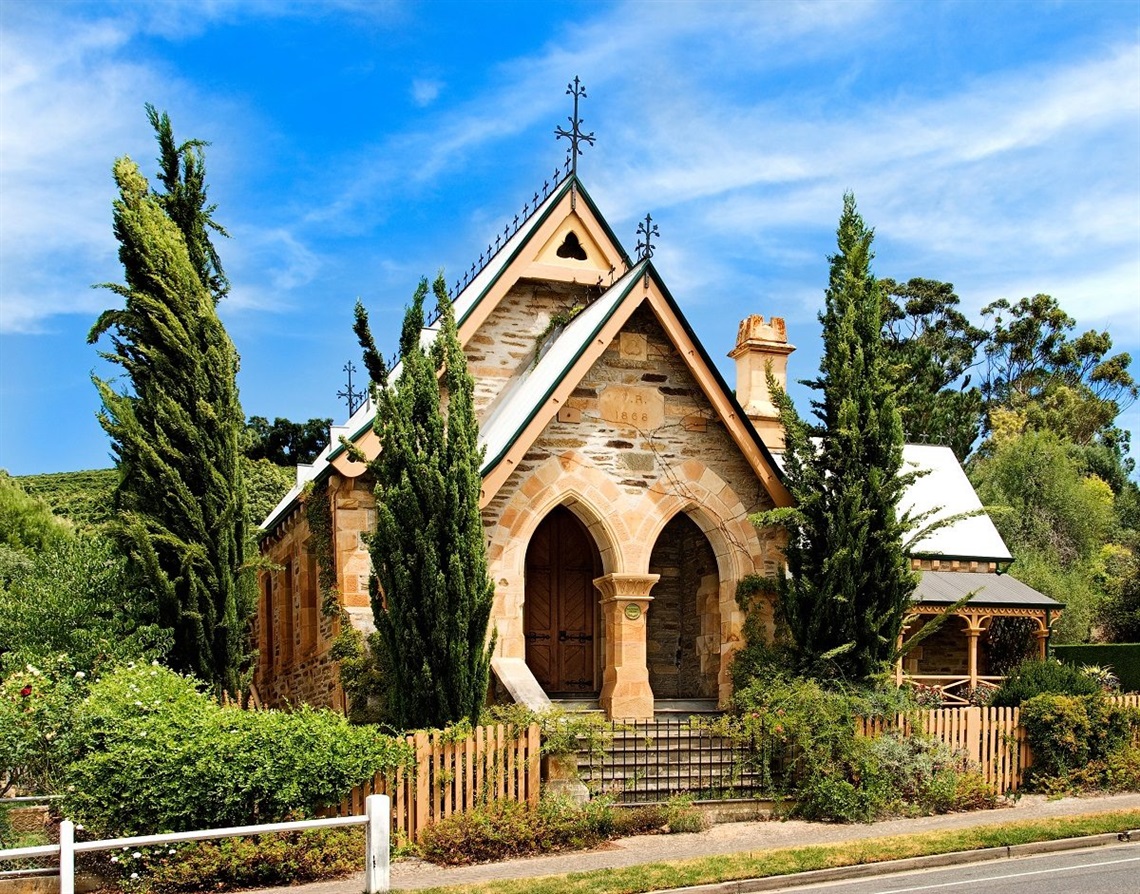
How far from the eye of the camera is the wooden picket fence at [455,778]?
1314 cm

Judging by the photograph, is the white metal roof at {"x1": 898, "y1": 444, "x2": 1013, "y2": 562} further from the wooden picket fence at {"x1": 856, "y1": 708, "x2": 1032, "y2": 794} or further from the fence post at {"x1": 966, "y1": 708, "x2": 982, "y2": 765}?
the fence post at {"x1": 966, "y1": 708, "x2": 982, "y2": 765}

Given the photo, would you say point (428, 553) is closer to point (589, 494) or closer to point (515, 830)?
point (515, 830)

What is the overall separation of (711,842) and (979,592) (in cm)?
1054

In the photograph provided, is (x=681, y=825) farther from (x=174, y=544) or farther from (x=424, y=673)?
(x=174, y=544)

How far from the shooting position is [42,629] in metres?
16.3

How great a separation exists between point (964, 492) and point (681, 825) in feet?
43.1

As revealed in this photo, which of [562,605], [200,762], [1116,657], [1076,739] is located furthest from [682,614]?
[1116,657]

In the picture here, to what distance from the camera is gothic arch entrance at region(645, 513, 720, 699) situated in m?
18.6

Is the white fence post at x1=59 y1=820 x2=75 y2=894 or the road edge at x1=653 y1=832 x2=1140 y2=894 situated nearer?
the white fence post at x1=59 y1=820 x2=75 y2=894

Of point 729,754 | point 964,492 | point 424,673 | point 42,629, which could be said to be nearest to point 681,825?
point 729,754

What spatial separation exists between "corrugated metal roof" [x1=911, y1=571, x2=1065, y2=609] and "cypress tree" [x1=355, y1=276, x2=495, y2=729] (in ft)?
33.1

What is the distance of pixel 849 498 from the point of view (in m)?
16.5

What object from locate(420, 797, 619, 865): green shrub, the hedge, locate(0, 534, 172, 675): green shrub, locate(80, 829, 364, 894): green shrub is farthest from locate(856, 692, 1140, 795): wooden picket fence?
the hedge

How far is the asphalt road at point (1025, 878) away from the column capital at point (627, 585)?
5.86 m
